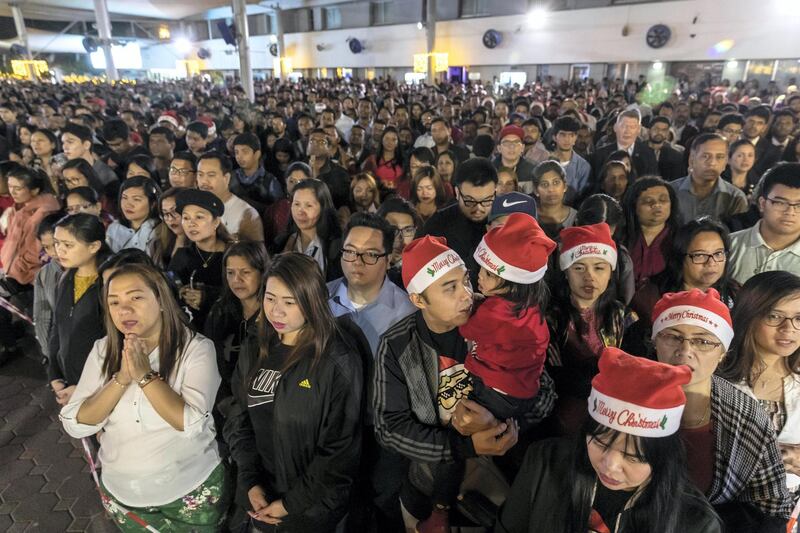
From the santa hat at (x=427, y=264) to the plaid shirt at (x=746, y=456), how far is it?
109 centimetres

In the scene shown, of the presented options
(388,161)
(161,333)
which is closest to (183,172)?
(388,161)

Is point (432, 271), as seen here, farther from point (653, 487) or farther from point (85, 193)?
point (85, 193)

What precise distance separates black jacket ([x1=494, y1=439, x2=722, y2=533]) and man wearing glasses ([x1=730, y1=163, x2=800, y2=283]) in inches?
80.3

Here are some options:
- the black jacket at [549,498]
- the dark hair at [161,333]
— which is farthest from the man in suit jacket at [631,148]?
the dark hair at [161,333]

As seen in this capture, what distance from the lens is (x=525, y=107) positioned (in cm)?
973

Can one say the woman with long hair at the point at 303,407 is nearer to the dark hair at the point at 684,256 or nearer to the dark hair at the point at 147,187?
the dark hair at the point at 684,256

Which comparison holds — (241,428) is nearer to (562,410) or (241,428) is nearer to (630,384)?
(562,410)

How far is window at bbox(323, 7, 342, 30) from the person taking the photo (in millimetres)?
28219

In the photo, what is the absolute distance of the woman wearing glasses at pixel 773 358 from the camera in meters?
1.80

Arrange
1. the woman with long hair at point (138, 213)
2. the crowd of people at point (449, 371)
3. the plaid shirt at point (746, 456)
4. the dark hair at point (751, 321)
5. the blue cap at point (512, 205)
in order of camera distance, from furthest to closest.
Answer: the woman with long hair at point (138, 213)
the blue cap at point (512, 205)
the dark hair at point (751, 321)
the plaid shirt at point (746, 456)
the crowd of people at point (449, 371)

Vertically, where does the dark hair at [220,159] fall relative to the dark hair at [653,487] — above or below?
above

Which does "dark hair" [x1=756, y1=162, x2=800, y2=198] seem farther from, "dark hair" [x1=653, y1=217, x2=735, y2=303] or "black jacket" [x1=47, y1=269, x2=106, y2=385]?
"black jacket" [x1=47, y1=269, x2=106, y2=385]

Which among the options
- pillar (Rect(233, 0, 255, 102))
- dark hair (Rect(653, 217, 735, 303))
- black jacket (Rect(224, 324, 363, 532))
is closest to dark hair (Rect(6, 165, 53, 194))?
black jacket (Rect(224, 324, 363, 532))

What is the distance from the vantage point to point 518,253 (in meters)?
1.80
